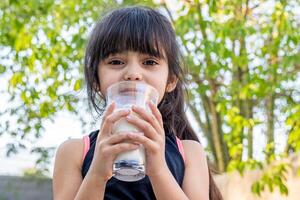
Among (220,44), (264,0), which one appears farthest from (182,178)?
(264,0)

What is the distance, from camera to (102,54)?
1.56 m

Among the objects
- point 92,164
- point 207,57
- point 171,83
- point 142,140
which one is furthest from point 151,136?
point 207,57

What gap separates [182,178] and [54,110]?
141 inches

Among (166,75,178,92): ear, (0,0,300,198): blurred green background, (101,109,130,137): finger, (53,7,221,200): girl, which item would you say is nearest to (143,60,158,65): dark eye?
(53,7,221,200): girl

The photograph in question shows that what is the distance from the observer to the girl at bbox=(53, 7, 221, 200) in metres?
1.32

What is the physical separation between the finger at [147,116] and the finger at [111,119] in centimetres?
2

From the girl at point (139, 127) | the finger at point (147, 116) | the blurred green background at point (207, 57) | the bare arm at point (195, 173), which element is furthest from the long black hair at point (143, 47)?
the blurred green background at point (207, 57)

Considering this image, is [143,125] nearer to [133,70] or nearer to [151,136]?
[151,136]

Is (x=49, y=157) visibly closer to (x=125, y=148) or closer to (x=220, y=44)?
(x=220, y=44)

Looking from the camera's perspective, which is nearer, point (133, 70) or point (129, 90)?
point (129, 90)

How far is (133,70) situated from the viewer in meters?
1.46

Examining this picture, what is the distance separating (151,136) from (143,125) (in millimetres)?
34

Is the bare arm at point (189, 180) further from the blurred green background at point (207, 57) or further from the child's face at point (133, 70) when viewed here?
the blurred green background at point (207, 57)

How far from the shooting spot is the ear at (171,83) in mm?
1694
